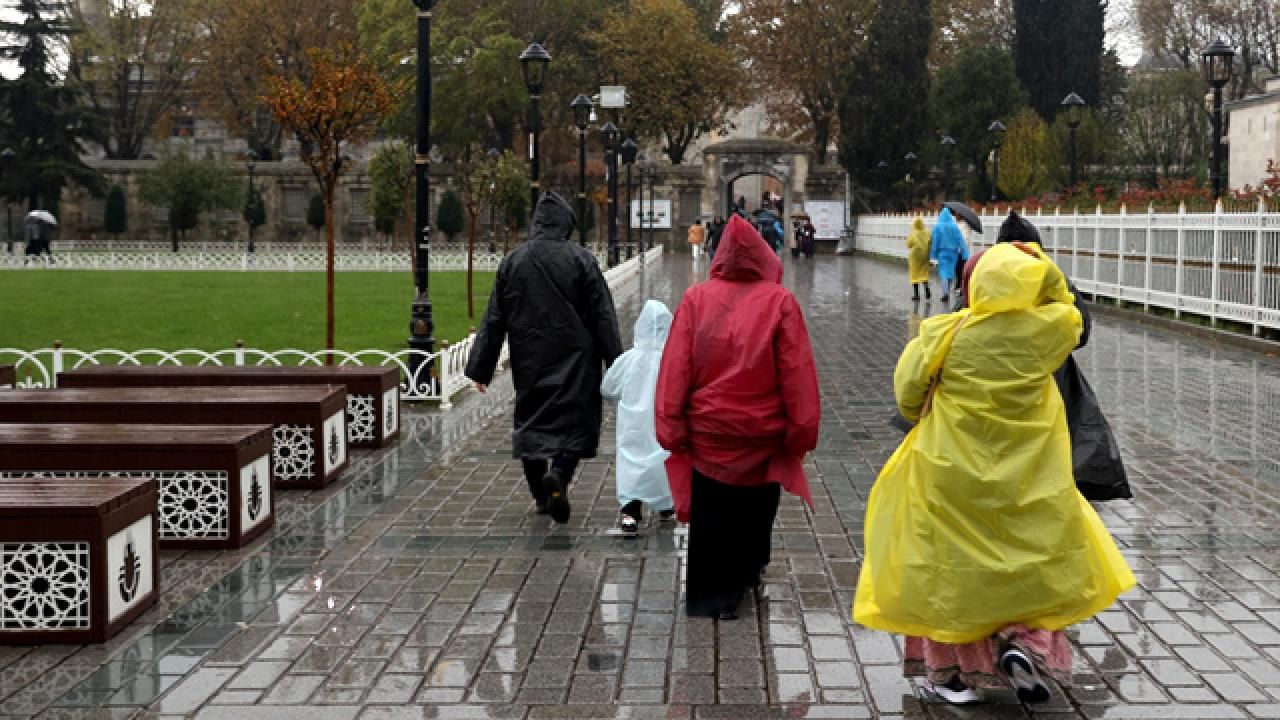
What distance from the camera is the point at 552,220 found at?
7656 mm

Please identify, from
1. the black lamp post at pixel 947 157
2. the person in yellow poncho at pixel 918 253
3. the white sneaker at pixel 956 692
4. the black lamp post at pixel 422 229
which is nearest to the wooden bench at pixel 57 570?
the white sneaker at pixel 956 692

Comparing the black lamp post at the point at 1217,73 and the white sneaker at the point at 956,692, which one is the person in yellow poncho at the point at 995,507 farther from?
the black lamp post at the point at 1217,73

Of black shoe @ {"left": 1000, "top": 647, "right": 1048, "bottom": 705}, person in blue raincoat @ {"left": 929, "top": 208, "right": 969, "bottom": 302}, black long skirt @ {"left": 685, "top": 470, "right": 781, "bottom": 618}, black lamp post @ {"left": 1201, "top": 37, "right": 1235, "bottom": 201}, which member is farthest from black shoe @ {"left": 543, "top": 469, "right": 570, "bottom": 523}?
black lamp post @ {"left": 1201, "top": 37, "right": 1235, "bottom": 201}

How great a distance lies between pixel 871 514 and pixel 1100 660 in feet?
3.65

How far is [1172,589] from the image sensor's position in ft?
20.5

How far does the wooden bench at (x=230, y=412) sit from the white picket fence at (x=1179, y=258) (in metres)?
12.5

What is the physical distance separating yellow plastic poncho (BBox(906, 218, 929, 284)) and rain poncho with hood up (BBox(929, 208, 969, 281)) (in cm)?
41

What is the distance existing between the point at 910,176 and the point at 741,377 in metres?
51.8

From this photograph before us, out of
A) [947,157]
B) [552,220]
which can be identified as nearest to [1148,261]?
[552,220]

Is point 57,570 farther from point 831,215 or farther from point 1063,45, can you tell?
point 1063,45

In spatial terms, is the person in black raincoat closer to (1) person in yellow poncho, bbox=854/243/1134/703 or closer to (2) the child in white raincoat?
(2) the child in white raincoat

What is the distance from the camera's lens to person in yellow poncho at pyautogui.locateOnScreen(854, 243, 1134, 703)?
4598 millimetres

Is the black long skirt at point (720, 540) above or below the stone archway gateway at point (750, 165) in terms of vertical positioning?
below

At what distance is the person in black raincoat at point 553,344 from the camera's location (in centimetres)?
747
